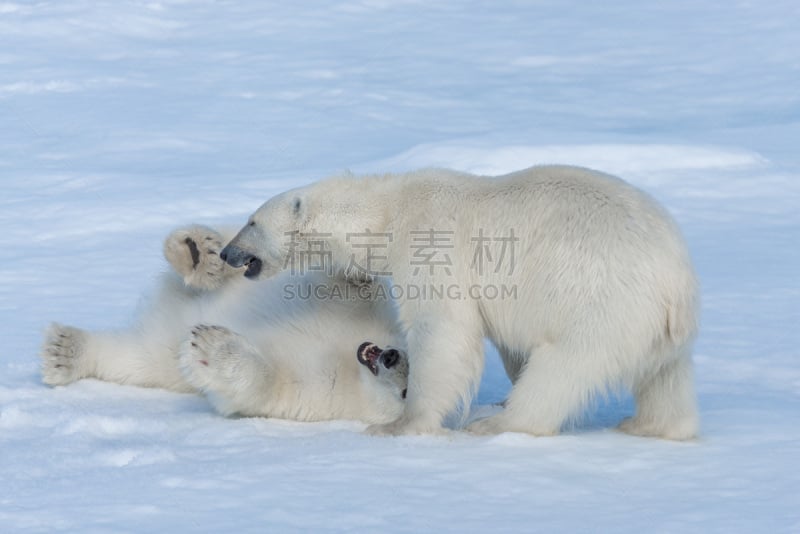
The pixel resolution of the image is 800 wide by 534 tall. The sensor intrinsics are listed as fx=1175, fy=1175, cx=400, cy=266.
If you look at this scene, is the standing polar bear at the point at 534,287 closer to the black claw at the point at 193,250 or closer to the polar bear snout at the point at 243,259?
the polar bear snout at the point at 243,259

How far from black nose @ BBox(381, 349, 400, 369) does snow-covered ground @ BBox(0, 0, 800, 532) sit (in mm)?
327

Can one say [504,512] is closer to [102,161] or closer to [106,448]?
[106,448]

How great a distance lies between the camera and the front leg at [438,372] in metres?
3.34

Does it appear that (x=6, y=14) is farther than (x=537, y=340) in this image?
Yes

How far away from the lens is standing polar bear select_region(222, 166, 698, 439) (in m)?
3.19

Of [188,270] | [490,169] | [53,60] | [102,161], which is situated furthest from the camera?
[53,60]

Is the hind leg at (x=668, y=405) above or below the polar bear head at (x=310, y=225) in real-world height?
below

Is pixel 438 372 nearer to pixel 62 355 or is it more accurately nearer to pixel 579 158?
pixel 62 355

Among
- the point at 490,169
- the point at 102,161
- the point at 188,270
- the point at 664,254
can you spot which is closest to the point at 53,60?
the point at 102,161

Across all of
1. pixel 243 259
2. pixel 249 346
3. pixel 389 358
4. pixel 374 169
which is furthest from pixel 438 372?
pixel 374 169

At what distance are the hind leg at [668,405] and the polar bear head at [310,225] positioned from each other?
956 millimetres

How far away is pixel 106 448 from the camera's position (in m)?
3.04

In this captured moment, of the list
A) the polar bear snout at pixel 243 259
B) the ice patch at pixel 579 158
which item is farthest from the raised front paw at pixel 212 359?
the ice patch at pixel 579 158

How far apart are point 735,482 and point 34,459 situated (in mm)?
1705
